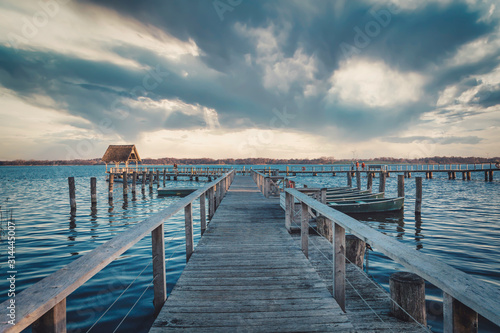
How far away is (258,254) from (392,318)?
212cm

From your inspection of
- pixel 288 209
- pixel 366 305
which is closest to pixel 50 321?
pixel 366 305

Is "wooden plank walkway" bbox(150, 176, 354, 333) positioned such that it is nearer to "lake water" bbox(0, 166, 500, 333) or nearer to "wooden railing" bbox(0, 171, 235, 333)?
"lake water" bbox(0, 166, 500, 333)

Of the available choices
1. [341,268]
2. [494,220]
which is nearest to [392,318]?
[341,268]

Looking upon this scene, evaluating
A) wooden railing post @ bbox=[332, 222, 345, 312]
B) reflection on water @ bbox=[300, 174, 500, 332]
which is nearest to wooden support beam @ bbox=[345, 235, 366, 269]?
reflection on water @ bbox=[300, 174, 500, 332]

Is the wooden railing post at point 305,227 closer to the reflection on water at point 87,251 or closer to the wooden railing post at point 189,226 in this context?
the wooden railing post at point 189,226

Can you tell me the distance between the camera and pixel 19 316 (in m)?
1.07

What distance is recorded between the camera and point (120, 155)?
4756 centimetres

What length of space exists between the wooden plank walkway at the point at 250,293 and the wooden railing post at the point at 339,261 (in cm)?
10

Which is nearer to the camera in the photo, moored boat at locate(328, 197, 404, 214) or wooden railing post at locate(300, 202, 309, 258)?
wooden railing post at locate(300, 202, 309, 258)

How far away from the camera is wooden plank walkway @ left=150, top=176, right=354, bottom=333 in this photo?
2482 millimetres

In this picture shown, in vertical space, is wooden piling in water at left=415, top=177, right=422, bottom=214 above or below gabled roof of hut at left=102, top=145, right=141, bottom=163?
below

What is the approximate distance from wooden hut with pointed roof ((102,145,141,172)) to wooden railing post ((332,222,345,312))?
49.4 m

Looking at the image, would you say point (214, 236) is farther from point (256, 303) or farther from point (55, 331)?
point (55, 331)

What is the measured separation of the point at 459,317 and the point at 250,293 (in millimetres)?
2202
